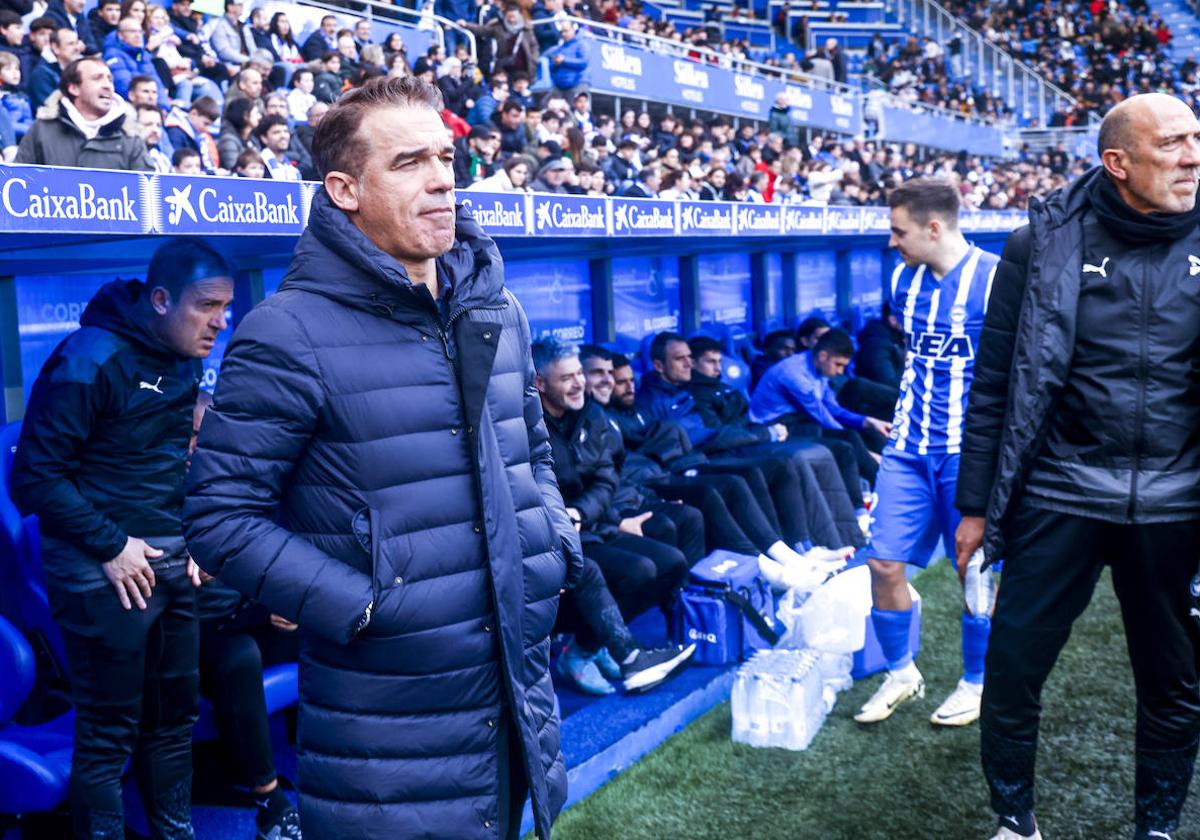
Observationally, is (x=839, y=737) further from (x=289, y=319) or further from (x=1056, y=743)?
(x=289, y=319)

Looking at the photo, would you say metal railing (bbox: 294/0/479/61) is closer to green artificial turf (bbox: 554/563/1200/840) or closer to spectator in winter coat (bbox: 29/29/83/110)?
spectator in winter coat (bbox: 29/29/83/110)

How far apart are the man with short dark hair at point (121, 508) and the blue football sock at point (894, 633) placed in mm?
2347

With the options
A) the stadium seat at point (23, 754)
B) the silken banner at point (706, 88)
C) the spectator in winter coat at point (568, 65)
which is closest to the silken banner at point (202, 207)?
the stadium seat at point (23, 754)

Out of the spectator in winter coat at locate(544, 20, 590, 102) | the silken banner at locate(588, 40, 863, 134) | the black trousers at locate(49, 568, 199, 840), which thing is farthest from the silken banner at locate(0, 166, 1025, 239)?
the silken banner at locate(588, 40, 863, 134)

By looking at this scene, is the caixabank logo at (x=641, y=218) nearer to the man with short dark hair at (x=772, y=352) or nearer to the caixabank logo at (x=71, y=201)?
the man with short dark hair at (x=772, y=352)

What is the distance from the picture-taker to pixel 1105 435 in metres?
2.64

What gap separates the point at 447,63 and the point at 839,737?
8485 millimetres

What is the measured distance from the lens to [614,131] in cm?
1441

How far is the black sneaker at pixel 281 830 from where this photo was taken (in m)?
3.16

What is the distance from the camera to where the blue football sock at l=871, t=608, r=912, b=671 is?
4.09 metres

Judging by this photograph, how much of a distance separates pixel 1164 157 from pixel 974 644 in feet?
6.64

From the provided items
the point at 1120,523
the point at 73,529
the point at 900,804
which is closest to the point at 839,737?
the point at 900,804

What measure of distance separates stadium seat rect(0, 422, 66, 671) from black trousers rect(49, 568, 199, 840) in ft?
1.99

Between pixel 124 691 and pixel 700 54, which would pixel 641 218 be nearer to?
pixel 124 691
